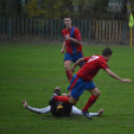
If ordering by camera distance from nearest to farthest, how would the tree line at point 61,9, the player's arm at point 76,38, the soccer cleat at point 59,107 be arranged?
1. the soccer cleat at point 59,107
2. the player's arm at point 76,38
3. the tree line at point 61,9

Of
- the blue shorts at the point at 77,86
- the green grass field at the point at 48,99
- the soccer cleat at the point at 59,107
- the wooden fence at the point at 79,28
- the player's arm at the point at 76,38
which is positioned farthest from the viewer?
the wooden fence at the point at 79,28

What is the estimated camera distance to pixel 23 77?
31.7 ft

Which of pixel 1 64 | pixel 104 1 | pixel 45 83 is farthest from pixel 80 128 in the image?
pixel 104 1

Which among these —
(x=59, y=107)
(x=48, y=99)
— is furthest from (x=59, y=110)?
(x=48, y=99)

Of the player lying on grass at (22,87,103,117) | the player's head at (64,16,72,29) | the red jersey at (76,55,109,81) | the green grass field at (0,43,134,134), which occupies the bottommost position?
the green grass field at (0,43,134,134)

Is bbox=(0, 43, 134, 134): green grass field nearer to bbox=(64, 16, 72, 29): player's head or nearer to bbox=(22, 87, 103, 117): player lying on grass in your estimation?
bbox=(22, 87, 103, 117): player lying on grass

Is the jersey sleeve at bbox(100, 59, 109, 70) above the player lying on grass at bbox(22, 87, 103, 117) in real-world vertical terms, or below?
above

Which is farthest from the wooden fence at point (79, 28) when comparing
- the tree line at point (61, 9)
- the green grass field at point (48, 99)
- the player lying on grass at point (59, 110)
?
the player lying on grass at point (59, 110)

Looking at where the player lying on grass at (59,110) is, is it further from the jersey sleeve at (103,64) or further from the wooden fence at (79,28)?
the wooden fence at (79,28)

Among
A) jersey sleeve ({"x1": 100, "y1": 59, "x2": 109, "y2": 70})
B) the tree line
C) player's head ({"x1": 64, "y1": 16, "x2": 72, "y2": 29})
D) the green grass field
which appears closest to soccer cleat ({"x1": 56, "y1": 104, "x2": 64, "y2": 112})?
the green grass field

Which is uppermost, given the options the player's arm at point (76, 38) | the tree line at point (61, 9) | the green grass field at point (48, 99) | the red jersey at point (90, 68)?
the tree line at point (61, 9)

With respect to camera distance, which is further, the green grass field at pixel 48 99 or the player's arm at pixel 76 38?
the player's arm at pixel 76 38

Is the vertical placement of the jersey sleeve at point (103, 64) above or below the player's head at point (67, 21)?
below

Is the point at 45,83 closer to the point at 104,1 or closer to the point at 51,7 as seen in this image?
the point at 51,7
